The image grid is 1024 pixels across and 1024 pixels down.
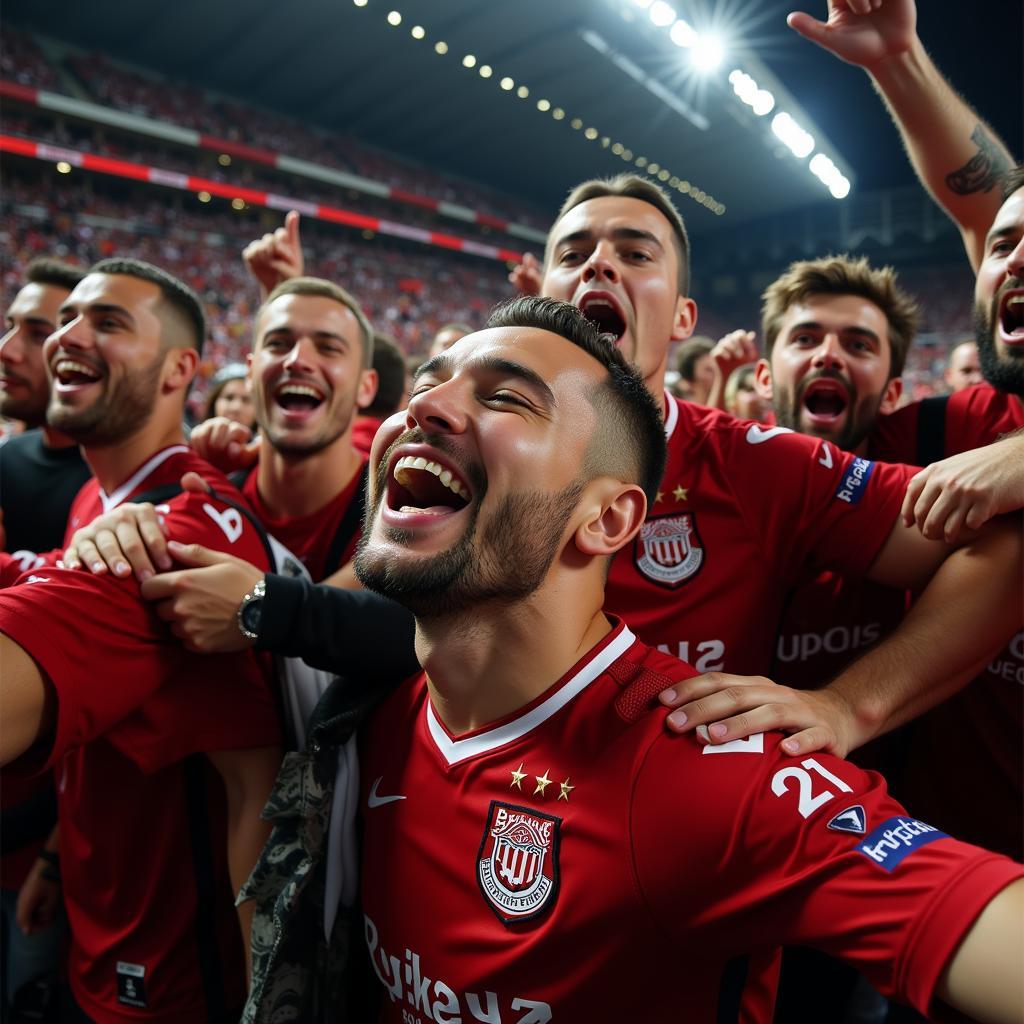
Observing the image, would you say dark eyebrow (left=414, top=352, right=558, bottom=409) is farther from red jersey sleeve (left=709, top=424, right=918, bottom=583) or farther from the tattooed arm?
the tattooed arm

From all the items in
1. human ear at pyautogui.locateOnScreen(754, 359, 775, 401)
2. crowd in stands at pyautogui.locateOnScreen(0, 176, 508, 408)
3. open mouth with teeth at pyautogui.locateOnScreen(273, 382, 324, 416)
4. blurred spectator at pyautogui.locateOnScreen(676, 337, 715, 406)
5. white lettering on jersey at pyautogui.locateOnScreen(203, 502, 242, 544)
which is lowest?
white lettering on jersey at pyautogui.locateOnScreen(203, 502, 242, 544)

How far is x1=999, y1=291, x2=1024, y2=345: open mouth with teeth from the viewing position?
1964 mm

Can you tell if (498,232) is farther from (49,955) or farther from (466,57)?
(49,955)

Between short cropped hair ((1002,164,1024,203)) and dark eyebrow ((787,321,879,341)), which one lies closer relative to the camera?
short cropped hair ((1002,164,1024,203))

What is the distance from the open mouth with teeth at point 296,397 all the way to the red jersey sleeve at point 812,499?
1.55 meters

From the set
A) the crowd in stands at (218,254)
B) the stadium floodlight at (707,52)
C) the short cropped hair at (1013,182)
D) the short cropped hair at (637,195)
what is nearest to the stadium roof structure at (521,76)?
the stadium floodlight at (707,52)

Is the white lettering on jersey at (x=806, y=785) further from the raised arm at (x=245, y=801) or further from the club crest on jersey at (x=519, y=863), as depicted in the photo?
the raised arm at (x=245, y=801)

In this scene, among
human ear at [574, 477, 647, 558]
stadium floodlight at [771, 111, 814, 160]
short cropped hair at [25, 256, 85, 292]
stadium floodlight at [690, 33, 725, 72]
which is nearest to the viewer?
human ear at [574, 477, 647, 558]

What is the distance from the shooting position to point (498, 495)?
1.41 m

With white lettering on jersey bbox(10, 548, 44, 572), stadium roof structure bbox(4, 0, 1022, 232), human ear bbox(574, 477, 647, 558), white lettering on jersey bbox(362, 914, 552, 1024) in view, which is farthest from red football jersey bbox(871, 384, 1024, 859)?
stadium roof structure bbox(4, 0, 1022, 232)

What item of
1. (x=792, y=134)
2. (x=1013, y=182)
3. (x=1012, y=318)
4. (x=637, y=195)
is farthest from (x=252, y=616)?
(x=792, y=134)

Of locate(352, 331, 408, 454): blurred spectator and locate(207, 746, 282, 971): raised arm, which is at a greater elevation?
locate(352, 331, 408, 454): blurred spectator

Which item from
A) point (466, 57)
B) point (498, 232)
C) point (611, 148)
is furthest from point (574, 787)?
point (498, 232)

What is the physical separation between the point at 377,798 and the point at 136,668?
0.57m
